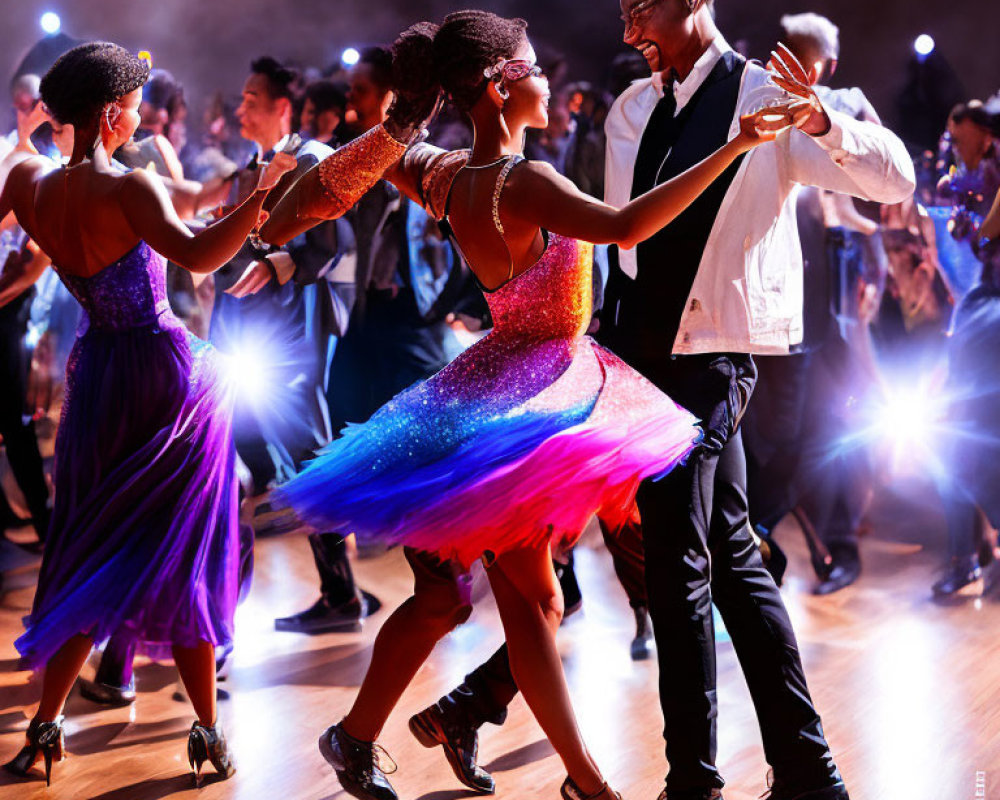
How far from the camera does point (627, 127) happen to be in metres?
2.79

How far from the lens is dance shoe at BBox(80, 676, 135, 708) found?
3.38 meters

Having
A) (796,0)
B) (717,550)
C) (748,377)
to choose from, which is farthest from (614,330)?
(796,0)

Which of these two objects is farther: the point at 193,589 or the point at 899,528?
the point at 899,528

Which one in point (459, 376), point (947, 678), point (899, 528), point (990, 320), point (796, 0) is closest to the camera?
point (459, 376)

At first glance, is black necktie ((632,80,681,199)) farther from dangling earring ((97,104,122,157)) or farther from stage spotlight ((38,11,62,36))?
stage spotlight ((38,11,62,36))

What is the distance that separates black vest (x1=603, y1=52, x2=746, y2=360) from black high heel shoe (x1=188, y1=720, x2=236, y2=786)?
1319 millimetres

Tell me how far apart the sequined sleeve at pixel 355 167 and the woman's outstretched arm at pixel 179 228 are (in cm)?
18

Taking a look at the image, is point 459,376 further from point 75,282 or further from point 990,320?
point 990,320

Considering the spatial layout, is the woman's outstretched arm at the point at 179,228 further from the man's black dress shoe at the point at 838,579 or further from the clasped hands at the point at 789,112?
the man's black dress shoe at the point at 838,579

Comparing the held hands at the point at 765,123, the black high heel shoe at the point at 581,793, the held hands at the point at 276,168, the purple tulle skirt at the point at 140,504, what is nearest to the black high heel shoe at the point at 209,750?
the purple tulle skirt at the point at 140,504

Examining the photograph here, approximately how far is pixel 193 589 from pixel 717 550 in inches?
48.4

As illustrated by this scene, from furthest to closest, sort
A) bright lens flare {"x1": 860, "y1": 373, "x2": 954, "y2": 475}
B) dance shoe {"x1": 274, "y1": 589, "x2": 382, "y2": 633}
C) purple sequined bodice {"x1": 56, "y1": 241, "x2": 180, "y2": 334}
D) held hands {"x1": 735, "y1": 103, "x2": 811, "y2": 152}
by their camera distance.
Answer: bright lens flare {"x1": 860, "y1": 373, "x2": 954, "y2": 475}
dance shoe {"x1": 274, "y1": 589, "x2": 382, "y2": 633}
purple sequined bodice {"x1": 56, "y1": 241, "x2": 180, "y2": 334}
held hands {"x1": 735, "y1": 103, "x2": 811, "y2": 152}

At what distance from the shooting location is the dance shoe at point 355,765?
263cm

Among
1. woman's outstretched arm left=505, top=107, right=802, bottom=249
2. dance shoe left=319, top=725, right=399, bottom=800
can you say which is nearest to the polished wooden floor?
dance shoe left=319, top=725, right=399, bottom=800
